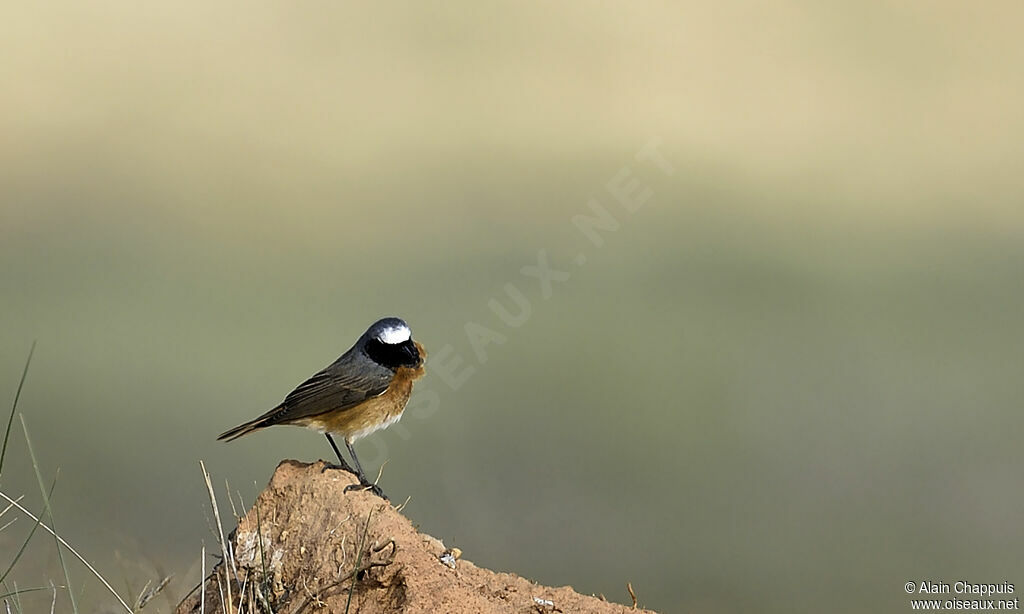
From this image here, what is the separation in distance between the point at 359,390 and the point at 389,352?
0.85ft

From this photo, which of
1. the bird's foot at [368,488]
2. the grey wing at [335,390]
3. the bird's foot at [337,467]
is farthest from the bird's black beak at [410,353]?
the bird's foot at [368,488]

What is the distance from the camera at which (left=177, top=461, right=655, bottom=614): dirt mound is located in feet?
18.5

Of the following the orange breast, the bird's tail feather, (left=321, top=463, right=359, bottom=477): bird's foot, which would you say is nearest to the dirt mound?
(left=321, top=463, right=359, bottom=477): bird's foot

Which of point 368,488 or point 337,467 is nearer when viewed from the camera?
point 368,488

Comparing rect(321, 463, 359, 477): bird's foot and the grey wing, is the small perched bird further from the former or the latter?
rect(321, 463, 359, 477): bird's foot

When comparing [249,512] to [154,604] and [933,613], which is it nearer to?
[154,604]

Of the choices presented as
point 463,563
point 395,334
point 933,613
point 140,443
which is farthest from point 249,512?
point 140,443

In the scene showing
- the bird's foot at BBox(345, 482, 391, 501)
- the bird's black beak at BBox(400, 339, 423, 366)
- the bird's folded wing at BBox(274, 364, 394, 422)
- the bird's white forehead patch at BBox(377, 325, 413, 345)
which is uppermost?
the bird's white forehead patch at BBox(377, 325, 413, 345)

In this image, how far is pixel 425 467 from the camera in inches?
787

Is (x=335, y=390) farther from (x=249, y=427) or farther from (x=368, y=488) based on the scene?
(x=368, y=488)

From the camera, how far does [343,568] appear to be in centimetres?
570

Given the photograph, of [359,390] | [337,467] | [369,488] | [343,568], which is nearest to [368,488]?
[369,488]

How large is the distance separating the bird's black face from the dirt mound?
56.5 inches

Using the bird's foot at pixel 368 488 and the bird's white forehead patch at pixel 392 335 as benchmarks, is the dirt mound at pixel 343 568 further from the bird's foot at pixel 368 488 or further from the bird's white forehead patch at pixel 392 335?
the bird's white forehead patch at pixel 392 335
